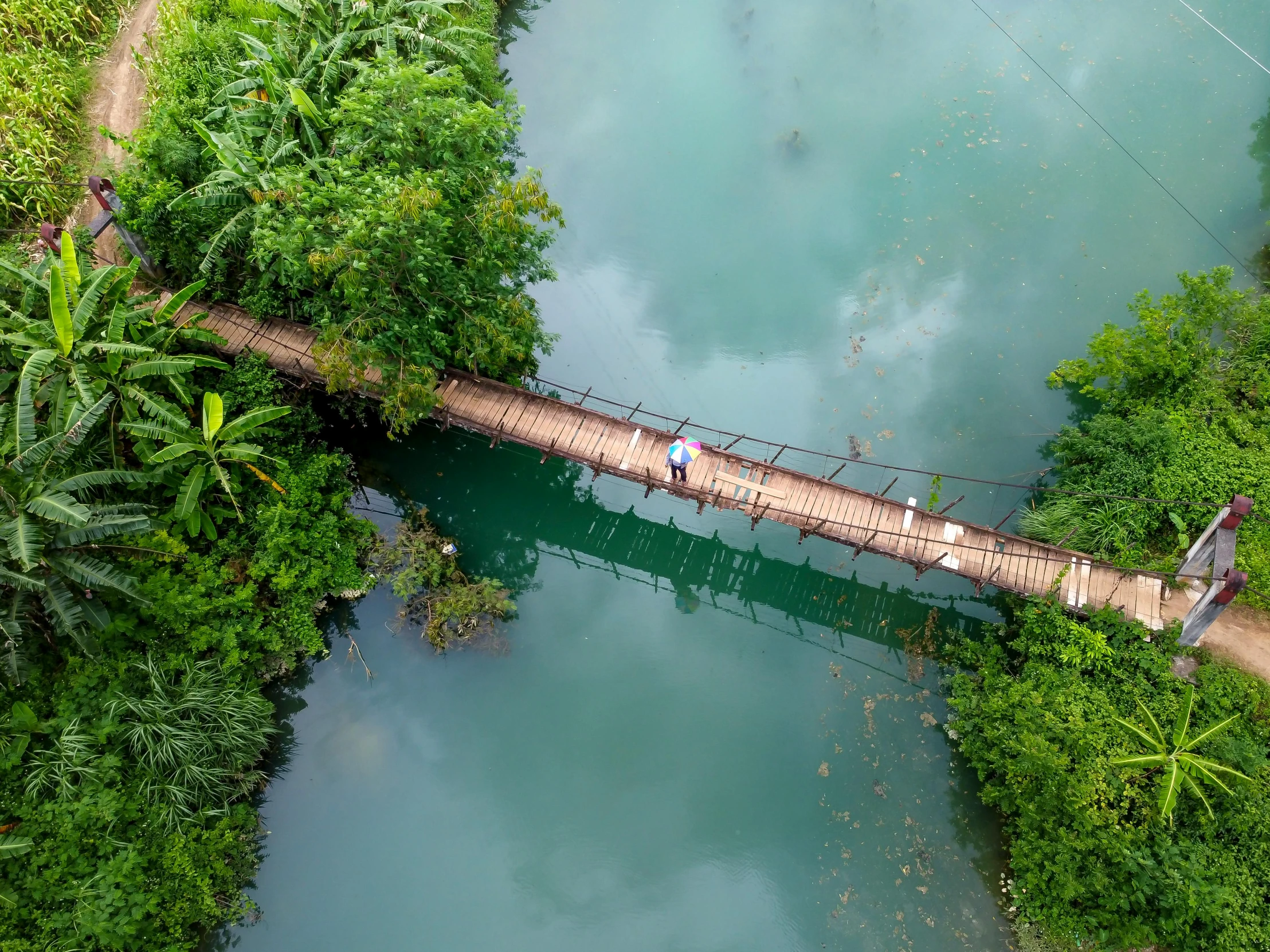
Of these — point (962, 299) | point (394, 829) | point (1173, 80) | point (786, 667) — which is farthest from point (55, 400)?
point (1173, 80)

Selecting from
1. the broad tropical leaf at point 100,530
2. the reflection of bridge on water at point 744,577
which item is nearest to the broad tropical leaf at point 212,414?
the broad tropical leaf at point 100,530

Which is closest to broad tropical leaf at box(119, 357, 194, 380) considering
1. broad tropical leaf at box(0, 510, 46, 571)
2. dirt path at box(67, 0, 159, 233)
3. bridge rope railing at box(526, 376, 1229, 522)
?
broad tropical leaf at box(0, 510, 46, 571)

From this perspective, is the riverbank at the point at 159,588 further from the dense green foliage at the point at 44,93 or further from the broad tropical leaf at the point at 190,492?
the dense green foliage at the point at 44,93

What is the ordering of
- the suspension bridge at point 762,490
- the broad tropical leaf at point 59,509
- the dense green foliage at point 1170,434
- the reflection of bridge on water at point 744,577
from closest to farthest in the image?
the broad tropical leaf at point 59,509, the suspension bridge at point 762,490, the dense green foliage at point 1170,434, the reflection of bridge on water at point 744,577


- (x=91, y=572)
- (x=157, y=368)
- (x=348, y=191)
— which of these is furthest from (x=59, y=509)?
(x=348, y=191)

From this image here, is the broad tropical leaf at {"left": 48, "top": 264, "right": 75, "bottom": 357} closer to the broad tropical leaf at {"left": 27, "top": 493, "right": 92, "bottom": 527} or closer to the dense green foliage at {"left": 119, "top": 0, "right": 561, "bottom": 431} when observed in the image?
the broad tropical leaf at {"left": 27, "top": 493, "right": 92, "bottom": 527}

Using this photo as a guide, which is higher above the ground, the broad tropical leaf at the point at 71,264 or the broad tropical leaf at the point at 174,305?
the broad tropical leaf at the point at 174,305
